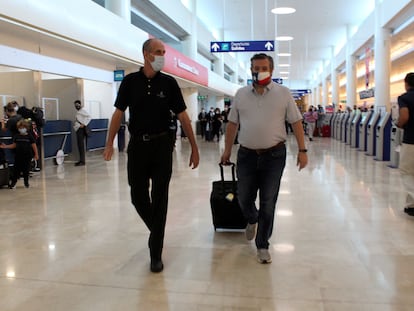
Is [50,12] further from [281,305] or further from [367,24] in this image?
[367,24]

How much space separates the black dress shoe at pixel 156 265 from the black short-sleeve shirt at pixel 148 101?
3.07 ft

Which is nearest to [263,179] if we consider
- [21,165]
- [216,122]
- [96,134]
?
[21,165]

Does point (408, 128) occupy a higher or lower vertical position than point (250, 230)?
higher

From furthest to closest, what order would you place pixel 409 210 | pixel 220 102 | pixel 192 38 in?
1. pixel 220 102
2. pixel 192 38
3. pixel 409 210

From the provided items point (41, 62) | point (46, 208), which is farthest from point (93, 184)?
point (41, 62)

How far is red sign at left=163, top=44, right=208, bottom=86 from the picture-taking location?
14.4 m

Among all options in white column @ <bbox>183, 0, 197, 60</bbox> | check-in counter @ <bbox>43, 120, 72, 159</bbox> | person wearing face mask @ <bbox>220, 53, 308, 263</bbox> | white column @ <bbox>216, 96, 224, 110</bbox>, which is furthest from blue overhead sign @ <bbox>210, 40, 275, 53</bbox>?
white column @ <bbox>216, 96, 224, 110</bbox>

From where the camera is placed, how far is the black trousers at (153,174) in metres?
3.12

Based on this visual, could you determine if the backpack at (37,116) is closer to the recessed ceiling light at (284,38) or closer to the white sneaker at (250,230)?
the white sneaker at (250,230)

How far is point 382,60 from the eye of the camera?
15.3 m

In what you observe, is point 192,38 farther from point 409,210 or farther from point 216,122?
point 409,210

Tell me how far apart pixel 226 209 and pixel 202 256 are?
683mm

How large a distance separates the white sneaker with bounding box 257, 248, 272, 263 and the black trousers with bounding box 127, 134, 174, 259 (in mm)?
756

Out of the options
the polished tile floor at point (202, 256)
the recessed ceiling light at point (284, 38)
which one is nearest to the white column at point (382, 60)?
the polished tile floor at point (202, 256)
